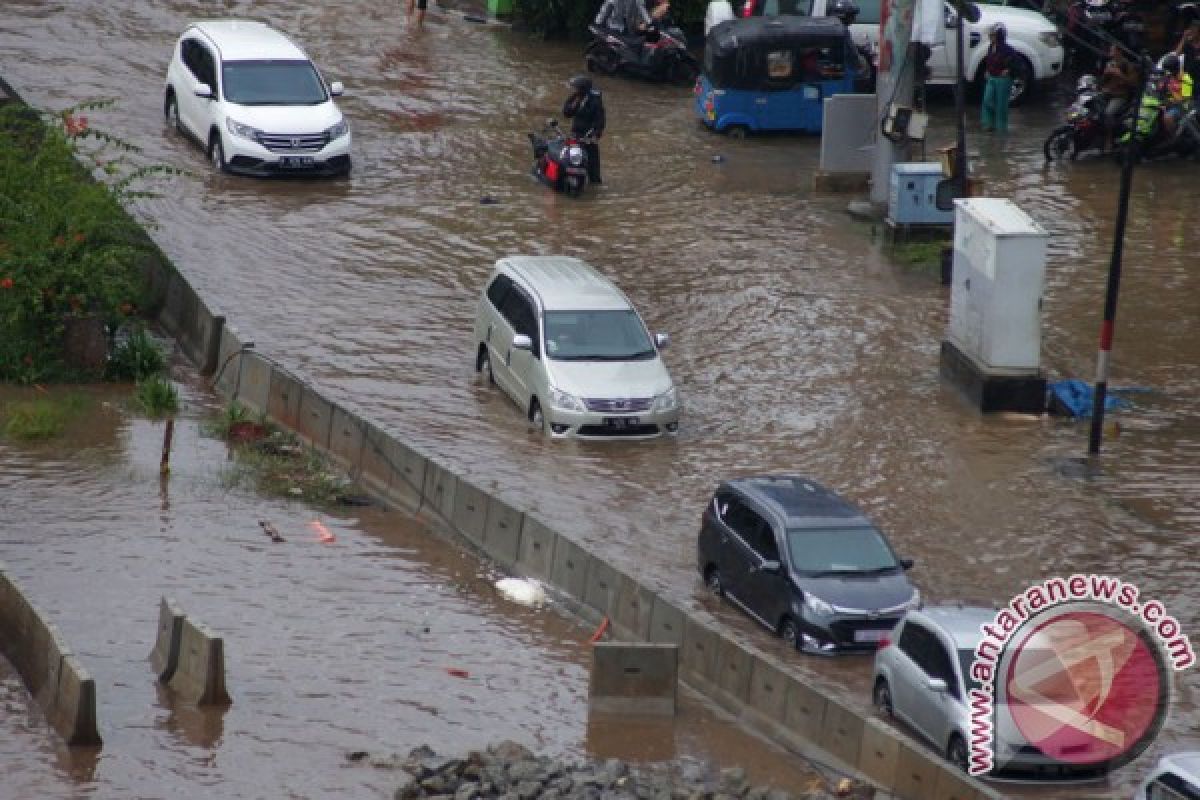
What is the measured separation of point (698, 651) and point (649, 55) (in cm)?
2348

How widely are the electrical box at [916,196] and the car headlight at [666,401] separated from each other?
8.23 metres

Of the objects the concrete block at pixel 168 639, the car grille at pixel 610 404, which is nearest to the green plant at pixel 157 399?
the car grille at pixel 610 404

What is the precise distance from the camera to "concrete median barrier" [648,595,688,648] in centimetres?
2044

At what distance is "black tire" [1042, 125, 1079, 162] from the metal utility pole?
4.10m

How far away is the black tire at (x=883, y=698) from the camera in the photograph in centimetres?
1873

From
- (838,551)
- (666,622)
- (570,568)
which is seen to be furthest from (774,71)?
(666,622)

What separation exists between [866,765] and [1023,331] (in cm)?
1028

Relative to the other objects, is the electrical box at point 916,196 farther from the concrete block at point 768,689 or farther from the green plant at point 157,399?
the concrete block at point 768,689

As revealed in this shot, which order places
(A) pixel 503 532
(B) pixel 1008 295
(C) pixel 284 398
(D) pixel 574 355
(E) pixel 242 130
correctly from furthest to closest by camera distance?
(E) pixel 242 130, (C) pixel 284 398, (B) pixel 1008 295, (D) pixel 574 355, (A) pixel 503 532

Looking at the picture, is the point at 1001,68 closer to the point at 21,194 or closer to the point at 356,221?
the point at 356,221

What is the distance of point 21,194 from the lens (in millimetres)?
30156

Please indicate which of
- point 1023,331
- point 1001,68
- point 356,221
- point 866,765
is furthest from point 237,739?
point 1001,68

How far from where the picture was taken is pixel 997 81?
38562 millimetres

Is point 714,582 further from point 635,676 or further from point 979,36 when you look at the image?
point 979,36
